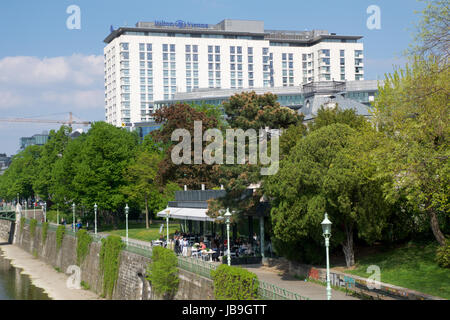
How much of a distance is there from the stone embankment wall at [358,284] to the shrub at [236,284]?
513 cm

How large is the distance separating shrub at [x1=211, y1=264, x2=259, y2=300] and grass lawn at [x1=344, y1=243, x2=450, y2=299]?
6895 mm

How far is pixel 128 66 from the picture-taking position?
490ft

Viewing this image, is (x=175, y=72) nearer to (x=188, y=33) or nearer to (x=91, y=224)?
(x=188, y=33)

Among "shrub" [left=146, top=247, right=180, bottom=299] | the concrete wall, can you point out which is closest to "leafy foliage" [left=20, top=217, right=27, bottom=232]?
the concrete wall

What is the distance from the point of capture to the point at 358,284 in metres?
25.2

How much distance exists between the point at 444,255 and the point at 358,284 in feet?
14.1

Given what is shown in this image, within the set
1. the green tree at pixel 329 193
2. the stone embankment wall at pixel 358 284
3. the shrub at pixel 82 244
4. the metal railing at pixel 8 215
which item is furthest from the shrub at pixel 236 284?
the metal railing at pixel 8 215

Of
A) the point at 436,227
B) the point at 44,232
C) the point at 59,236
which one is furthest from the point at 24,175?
the point at 436,227

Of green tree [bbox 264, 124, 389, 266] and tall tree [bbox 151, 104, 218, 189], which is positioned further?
tall tree [bbox 151, 104, 218, 189]

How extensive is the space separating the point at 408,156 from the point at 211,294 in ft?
37.2

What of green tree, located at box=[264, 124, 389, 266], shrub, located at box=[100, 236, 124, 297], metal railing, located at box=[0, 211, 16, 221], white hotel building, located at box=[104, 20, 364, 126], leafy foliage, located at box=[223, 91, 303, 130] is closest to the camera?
green tree, located at box=[264, 124, 389, 266]

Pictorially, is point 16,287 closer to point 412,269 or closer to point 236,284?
point 236,284

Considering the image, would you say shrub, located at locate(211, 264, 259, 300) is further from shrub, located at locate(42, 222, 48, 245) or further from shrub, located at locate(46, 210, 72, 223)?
shrub, located at locate(46, 210, 72, 223)

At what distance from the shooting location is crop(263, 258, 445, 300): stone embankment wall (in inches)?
883
